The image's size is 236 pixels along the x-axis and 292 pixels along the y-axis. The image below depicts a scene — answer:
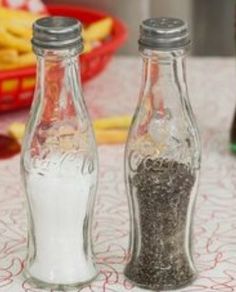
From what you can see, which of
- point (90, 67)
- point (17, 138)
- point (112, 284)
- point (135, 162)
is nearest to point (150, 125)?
point (135, 162)

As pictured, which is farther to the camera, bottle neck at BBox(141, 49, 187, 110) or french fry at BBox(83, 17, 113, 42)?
french fry at BBox(83, 17, 113, 42)

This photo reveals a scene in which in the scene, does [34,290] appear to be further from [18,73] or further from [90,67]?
[90,67]

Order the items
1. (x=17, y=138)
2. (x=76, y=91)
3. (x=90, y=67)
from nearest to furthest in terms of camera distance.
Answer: (x=76, y=91) < (x=17, y=138) < (x=90, y=67)

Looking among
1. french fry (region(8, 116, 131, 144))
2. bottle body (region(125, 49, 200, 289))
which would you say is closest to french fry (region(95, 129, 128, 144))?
french fry (region(8, 116, 131, 144))

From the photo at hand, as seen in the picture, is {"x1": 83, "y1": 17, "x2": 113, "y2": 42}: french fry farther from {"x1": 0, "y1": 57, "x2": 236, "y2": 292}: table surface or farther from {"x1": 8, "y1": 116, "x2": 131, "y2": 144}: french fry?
{"x1": 8, "y1": 116, "x2": 131, "y2": 144}: french fry

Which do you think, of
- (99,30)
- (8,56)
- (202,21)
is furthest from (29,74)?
(202,21)

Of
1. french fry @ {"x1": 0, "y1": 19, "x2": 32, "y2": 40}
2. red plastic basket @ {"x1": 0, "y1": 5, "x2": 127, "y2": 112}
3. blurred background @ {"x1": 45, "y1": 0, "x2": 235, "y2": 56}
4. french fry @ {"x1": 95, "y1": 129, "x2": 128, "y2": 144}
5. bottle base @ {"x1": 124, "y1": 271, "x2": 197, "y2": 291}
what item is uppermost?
french fry @ {"x1": 0, "y1": 19, "x2": 32, "y2": 40}

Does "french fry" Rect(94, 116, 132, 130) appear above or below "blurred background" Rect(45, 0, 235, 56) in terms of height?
above

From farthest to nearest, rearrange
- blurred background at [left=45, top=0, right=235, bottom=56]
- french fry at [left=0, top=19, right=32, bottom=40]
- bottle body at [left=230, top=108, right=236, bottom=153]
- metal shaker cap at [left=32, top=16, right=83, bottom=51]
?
blurred background at [left=45, top=0, right=235, bottom=56], french fry at [left=0, top=19, right=32, bottom=40], bottle body at [left=230, top=108, right=236, bottom=153], metal shaker cap at [left=32, top=16, right=83, bottom=51]
